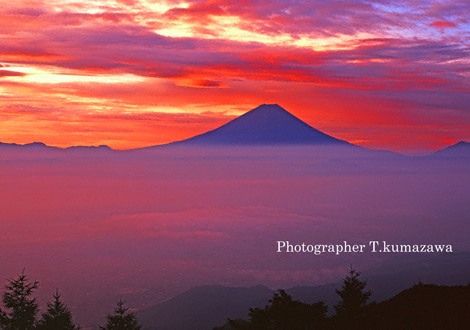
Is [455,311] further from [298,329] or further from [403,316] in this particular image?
[298,329]

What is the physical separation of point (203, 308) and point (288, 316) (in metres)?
158

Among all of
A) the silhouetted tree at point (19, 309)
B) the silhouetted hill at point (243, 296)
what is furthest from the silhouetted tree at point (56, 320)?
the silhouetted hill at point (243, 296)

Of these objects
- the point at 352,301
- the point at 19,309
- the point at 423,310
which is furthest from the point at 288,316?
the point at 19,309

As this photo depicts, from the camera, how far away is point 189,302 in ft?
615

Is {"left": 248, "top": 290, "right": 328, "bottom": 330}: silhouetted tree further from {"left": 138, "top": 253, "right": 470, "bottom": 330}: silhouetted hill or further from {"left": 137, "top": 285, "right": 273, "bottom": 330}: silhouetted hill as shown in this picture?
{"left": 137, "top": 285, "right": 273, "bottom": 330}: silhouetted hill

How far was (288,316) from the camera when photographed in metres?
24.8

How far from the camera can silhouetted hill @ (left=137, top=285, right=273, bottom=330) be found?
532 ft

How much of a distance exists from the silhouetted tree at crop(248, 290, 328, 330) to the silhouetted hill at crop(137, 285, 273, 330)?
134 meters

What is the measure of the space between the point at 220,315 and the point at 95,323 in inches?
2136

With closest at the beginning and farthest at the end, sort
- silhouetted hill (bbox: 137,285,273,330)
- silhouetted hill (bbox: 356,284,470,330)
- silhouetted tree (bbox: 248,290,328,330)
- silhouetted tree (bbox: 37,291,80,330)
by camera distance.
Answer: silhouetted hill (bbox: 356,284,470,330) < silhouetted tree (bbox: 248,290,328,330) < silhouetted tree (bbox: 37,291,80,330) < silhouetted hill (bbox: 137,285,273,330)

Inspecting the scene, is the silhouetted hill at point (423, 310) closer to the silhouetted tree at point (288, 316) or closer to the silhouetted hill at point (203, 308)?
the silhouetted tree at point (288, 316)

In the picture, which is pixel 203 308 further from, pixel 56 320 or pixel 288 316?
pixel 288 316

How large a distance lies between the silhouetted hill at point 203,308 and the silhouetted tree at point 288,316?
134 metres

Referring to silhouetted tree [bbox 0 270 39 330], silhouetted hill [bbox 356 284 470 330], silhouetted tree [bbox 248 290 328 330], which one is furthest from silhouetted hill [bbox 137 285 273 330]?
silhouetted hill [bbox 356 284 470 330]
